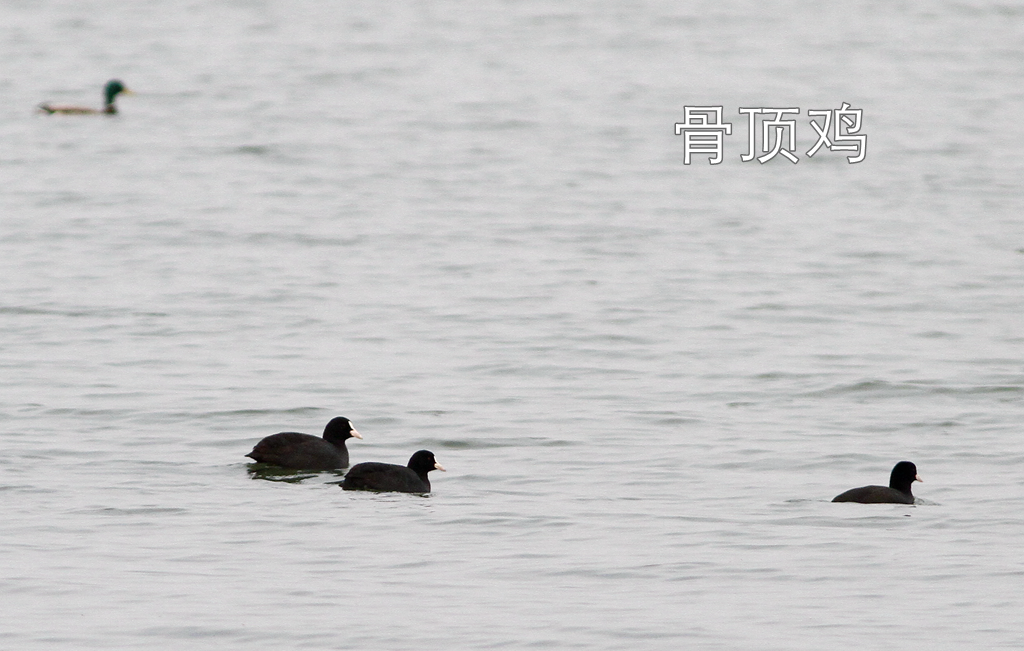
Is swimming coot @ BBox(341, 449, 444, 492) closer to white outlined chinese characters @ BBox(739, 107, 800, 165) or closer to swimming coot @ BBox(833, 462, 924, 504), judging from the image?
swimming coot @ BBox(833, 462, 924, 504)

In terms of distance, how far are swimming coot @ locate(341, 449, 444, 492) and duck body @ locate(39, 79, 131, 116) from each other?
27578 millimetres

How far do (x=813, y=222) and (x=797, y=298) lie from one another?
5922mm

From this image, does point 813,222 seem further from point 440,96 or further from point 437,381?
point 440,96

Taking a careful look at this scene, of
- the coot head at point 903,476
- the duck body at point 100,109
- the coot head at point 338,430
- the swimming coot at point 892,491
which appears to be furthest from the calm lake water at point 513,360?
the coot head at point 338,430

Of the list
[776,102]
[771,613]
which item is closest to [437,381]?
[771,613]

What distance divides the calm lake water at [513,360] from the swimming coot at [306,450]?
177 millimetres

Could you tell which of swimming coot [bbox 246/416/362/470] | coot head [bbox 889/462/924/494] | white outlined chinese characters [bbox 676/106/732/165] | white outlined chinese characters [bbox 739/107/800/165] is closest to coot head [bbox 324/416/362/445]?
swimming coot [bbox 246/416/362/470]

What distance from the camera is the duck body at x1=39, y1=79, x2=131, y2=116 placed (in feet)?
130

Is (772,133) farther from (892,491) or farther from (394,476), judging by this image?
(394,476)

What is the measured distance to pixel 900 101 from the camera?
41.7 m

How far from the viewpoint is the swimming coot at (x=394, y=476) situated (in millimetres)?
13555

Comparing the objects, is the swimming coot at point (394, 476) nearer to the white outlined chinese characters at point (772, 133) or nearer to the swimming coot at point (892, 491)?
the swimming coot at point (892, 491)

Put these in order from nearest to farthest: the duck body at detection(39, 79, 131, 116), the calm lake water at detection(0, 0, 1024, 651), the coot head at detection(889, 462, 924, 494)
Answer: the calm lake water at detection(0, 0, 1024, 651) → the coot head at detection(889, 462, 924, 494) → the duck body at detection(39, 79, 131, 116)

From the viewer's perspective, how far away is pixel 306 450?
1431 cm
